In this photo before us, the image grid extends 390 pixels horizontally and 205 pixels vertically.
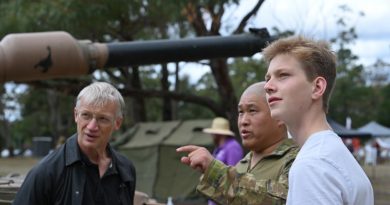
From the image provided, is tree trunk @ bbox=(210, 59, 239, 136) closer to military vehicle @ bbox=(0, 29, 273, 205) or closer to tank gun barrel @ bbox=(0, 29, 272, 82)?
military vehicle @ bbox=(0, 29, 273, 205)

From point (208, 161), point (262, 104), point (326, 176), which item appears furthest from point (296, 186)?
point (262, 104)

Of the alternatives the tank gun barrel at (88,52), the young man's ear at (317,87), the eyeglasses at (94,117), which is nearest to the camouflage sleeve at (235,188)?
the young man's ear at (317,87)

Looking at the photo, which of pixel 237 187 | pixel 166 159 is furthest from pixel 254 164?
pixel 166 159

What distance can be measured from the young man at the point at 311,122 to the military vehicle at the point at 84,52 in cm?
107

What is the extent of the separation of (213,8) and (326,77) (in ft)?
36.1

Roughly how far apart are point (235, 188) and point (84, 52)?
1.01 meters

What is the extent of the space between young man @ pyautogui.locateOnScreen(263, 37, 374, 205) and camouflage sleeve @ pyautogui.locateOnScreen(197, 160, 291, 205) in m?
0.58

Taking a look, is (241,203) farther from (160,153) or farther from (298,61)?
(160,153)

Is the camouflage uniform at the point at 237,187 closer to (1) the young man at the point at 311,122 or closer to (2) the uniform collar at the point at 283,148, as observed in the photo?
(2) the uniform collar at the point at 283,148

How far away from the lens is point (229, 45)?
396cm

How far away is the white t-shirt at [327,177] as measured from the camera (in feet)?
6.22

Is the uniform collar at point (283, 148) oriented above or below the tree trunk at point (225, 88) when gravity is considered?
above

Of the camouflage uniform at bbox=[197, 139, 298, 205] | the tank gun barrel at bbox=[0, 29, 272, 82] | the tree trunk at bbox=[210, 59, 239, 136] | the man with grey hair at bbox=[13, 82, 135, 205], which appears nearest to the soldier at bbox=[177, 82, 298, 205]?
the camouflage uniform at bbox=[197, 139, 298, 205]

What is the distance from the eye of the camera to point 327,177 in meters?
1.91
